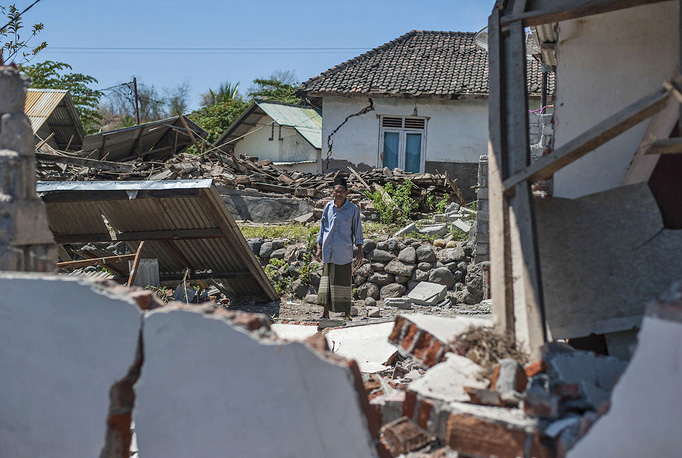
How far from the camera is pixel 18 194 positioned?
3090 mm

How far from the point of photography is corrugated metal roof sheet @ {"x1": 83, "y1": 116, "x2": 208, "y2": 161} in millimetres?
18741

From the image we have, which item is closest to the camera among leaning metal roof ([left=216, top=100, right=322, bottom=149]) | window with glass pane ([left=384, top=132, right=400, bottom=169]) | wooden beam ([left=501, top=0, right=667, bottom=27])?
wooden beam ([left=501, top=0, right=667, bottom=27])

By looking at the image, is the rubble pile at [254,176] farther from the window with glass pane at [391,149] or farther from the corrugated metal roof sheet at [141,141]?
the corrugated metal roof sheet at [141,141]

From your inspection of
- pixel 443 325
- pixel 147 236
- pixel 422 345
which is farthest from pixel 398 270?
pixel 422 345

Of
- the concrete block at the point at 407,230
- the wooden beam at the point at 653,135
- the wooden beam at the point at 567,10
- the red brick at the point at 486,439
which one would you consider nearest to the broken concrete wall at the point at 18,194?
the red brick at the point at 486,439

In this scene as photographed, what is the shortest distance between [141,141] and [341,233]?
15380 millimetres

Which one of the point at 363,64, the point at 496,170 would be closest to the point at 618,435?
the point at 496,170

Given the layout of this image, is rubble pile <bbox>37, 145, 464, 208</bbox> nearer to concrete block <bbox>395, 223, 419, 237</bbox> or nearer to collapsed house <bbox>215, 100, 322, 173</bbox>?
concrete block <bbox>395, 223, 419, 237</bbox>

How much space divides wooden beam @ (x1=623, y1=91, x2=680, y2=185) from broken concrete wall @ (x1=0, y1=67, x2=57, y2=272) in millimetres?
3402

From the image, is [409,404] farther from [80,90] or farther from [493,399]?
[80,90]

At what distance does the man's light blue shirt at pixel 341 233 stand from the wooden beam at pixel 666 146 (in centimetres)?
448

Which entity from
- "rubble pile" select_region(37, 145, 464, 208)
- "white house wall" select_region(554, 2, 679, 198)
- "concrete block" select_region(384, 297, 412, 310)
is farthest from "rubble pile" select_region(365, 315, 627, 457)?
"rubble pile" select_region(37, 145, 464, 208)

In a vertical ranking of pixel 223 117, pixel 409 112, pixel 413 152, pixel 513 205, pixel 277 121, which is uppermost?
pixel 223 117

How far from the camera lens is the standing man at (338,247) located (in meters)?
7.34
